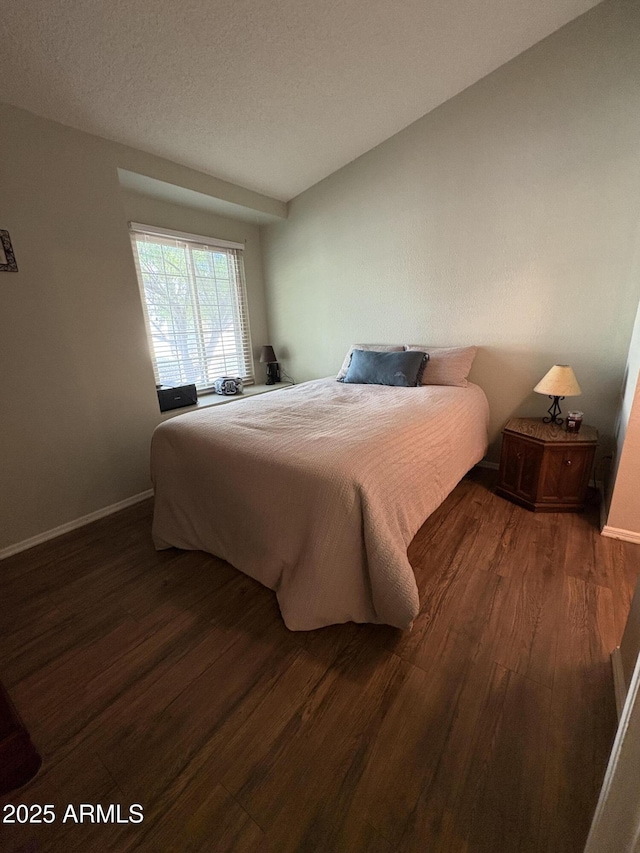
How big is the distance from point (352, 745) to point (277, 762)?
0.23 metres

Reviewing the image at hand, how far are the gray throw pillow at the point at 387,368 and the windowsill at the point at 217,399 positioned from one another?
889mm

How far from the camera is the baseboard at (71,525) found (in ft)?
6.66

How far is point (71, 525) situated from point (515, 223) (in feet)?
12.0

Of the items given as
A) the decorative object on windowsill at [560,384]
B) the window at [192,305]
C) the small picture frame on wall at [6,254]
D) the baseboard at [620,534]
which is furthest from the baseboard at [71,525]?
the baseboard at [620,534]

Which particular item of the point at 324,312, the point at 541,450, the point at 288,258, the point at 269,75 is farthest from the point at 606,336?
the point at 288,258

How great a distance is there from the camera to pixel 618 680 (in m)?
1.14

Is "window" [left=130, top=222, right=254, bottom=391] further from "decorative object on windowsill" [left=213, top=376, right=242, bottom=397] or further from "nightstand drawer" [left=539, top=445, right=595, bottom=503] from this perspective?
"nightstand drawer" [left=539, top=445, right=595, bottom=503]

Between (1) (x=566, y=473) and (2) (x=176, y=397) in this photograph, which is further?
(2) (x=176, y=397)

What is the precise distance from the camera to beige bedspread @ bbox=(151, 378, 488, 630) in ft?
4.17

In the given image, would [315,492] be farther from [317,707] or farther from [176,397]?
[176,397]

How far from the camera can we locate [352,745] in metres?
1.05

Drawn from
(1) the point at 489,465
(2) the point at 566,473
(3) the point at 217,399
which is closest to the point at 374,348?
(1) the point at 489,465

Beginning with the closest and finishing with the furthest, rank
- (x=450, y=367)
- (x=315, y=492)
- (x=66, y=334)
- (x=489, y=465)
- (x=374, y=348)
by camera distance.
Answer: (x=315, y=492) < (x=66, y=334) < (x=450, y=367) < (x=489, y=465) < (x=374, y=348)

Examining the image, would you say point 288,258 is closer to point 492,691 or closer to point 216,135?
point 216,135
